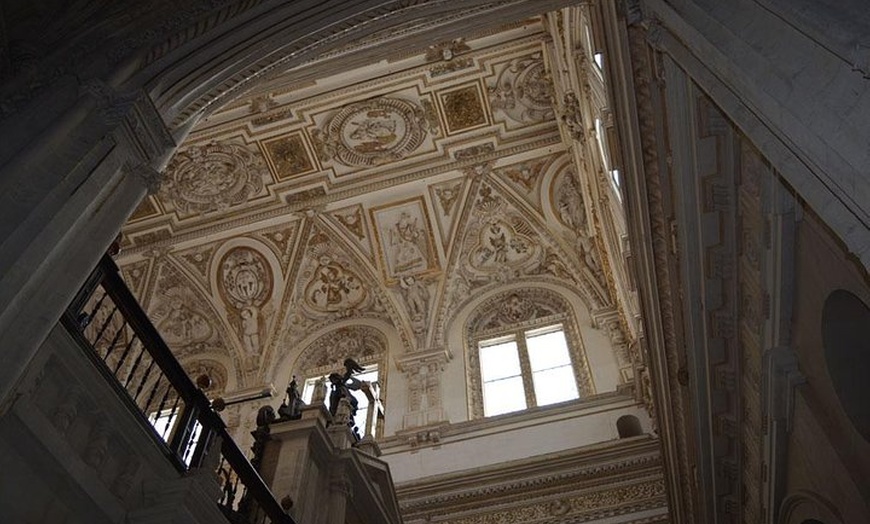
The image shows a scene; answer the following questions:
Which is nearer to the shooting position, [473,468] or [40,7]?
[40,7]

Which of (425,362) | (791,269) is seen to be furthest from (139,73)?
(425,362)

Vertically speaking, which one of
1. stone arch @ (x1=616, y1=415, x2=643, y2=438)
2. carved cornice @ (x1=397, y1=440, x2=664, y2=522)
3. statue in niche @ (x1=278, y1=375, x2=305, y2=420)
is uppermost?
stone arch @ (x1=616, y1=415, x2=643, y2=438)

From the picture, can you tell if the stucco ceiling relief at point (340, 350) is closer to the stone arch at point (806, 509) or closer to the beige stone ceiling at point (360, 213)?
the beige stone ceiling at point (360, 213)

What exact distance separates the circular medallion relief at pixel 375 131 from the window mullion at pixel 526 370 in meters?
4.31

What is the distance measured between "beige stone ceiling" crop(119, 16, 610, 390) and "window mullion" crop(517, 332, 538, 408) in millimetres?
1456

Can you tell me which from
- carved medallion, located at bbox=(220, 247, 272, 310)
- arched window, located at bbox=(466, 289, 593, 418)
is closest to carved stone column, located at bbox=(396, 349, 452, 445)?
arched window, located at bbox=(466, 289, 593, 418)

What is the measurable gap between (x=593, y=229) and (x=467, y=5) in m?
6.94

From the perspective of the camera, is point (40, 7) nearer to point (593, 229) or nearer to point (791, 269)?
point (791, 269)

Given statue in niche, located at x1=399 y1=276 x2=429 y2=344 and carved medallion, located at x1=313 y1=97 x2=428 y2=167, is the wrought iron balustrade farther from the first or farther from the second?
carved medallion, located at x1=313 y1=97 x2=428 y2=167

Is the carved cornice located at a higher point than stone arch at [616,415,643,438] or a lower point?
lower

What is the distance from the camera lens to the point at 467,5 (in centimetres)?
657

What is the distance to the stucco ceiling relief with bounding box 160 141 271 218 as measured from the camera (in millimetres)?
14500

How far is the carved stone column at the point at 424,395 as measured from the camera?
1168 cm

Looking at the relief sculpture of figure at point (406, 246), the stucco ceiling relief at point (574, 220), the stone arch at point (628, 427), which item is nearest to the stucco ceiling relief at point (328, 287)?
the relief sculpture of figure at point (406, 246)
